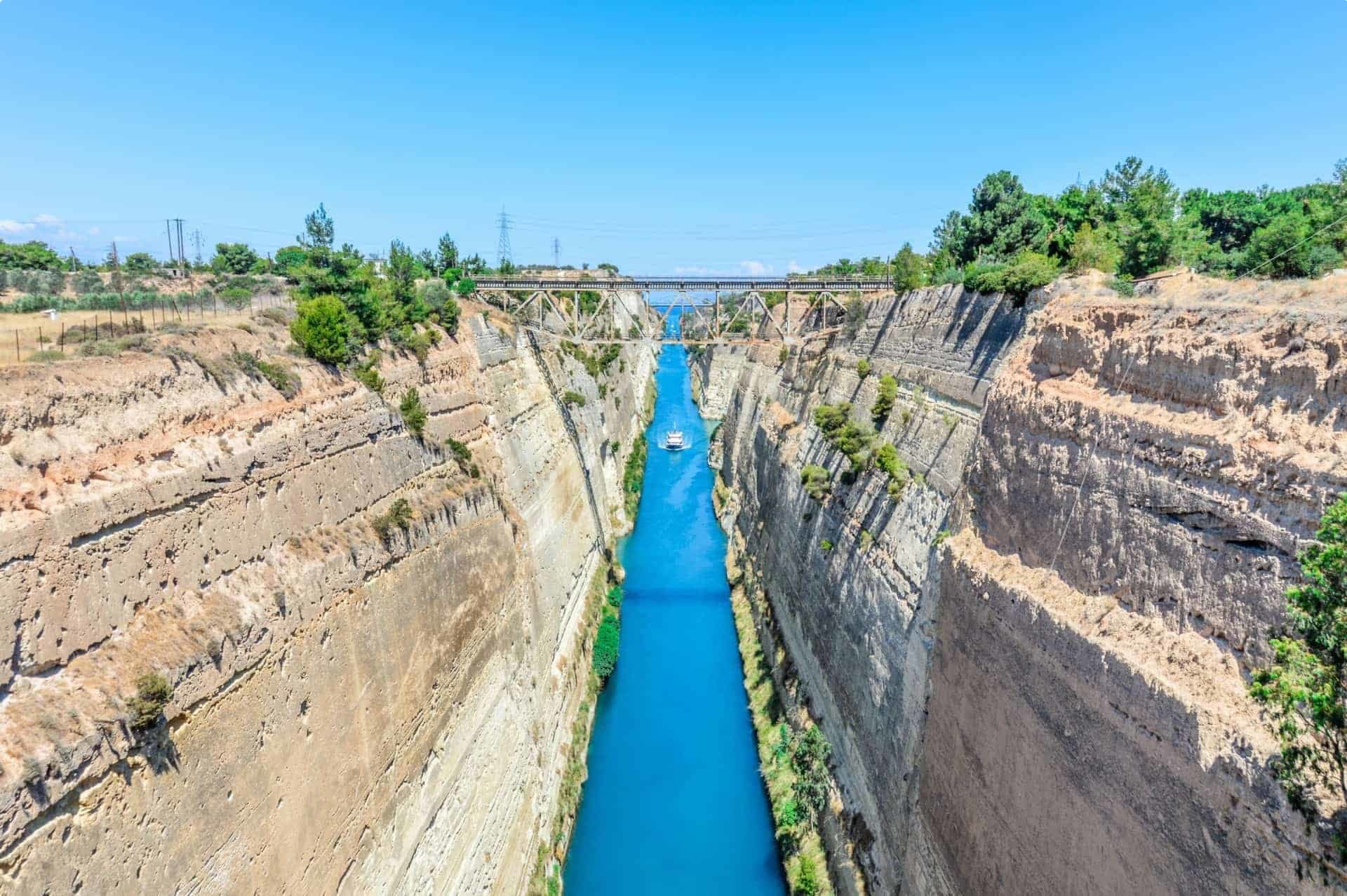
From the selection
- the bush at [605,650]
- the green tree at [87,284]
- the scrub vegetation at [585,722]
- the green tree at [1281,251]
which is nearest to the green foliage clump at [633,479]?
the scrub vegetation at [585,722]

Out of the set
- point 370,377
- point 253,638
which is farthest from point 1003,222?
point 253,638

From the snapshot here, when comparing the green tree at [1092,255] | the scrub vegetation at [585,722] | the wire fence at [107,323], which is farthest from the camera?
the scrub vegetation at [585,722]

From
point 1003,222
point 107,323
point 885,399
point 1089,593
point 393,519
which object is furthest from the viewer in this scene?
point 1003,222

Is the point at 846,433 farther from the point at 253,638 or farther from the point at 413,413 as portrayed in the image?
the point at 253,638

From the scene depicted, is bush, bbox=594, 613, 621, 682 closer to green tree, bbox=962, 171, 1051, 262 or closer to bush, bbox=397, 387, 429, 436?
bush, bbox=397, 387, 429, 436

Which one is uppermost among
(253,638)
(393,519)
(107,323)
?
(107,323)

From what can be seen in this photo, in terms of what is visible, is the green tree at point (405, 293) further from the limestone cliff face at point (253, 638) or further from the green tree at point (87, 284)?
the green tree at point (87, 284)

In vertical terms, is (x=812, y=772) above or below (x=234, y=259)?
below
